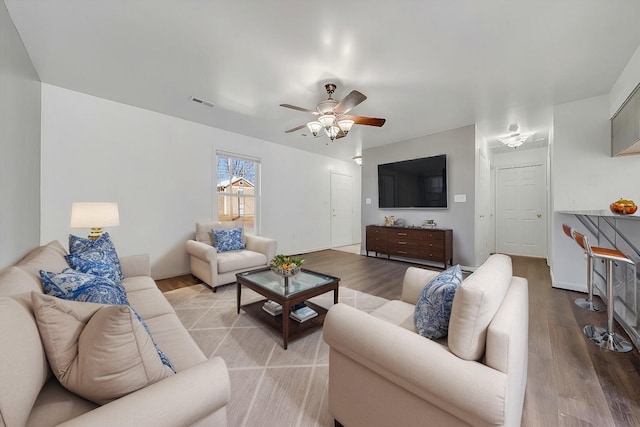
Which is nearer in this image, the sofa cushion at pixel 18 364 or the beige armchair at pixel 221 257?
the sofa cushion at pixel 18 364

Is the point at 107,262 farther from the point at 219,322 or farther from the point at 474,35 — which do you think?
the point at 474,35

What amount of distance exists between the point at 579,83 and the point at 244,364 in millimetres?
4384

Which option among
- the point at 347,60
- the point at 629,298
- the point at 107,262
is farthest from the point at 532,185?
the point at 107,262

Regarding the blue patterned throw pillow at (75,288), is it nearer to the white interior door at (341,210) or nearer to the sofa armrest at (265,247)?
the sofa armrest at (265,247)

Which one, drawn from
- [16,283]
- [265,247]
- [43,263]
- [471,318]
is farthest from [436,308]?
[265,247]

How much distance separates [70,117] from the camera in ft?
9.71

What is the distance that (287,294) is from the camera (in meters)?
2.04

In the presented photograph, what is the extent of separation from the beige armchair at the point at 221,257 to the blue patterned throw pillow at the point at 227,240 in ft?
0.27

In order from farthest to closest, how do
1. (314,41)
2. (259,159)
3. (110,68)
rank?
(259,159)
(110,68)
(314,41)

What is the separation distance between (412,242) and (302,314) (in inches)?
119

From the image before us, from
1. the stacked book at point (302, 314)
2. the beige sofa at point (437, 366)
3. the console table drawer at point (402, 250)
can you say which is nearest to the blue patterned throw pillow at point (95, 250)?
the stacked book at point (302, 314)

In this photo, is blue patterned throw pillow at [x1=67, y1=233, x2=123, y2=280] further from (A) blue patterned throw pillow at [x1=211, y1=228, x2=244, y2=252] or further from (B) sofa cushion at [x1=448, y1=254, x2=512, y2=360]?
(B) sofa cushion at [x1=448, y1=254, x2=512, y2=360]

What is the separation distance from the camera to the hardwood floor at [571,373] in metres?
1.35

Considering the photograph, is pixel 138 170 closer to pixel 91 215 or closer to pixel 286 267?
pixel 91 215
